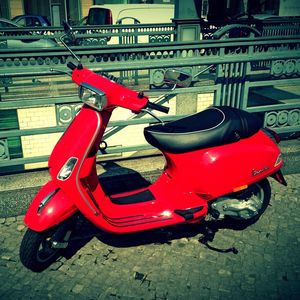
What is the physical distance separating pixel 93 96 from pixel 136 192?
3.49 ft

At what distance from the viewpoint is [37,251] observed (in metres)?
2.92

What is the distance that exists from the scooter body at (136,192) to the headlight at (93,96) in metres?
0.09

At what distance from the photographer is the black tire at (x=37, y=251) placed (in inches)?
112

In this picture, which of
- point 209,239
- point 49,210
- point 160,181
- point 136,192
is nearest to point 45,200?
point 49,210

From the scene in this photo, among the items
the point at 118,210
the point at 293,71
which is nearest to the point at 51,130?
the point at 118,210

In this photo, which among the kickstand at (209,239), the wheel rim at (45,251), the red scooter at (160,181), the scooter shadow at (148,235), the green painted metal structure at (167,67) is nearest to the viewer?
the red scooter at (160,181)

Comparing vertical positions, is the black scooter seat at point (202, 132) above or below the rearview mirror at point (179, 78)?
below

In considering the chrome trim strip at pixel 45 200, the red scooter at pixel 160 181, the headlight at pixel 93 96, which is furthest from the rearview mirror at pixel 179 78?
the chrome trim strip at pixel 45 200

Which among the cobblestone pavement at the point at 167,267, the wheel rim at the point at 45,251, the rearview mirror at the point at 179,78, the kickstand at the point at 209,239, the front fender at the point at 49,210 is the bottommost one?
the cobblestone pavement at the point at 167,267

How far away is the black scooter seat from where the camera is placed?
305 cm

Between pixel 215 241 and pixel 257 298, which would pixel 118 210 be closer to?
pixel 215 241

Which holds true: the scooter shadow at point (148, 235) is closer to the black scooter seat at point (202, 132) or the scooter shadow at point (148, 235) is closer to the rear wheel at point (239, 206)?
the rear wheel at point (239, 206)

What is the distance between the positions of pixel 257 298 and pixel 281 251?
25.5 inches

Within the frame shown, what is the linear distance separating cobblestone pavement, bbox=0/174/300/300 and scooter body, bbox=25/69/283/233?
325 millimetres
